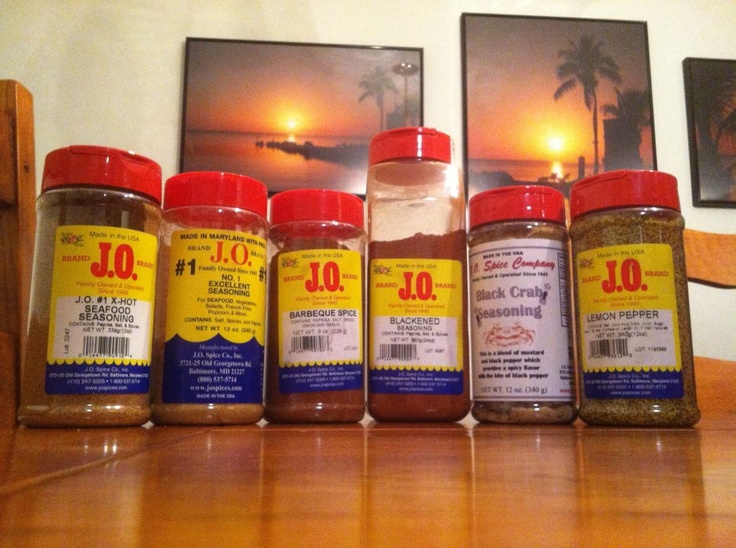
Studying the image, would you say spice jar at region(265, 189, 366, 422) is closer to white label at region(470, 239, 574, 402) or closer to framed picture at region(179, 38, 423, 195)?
white label at region(470, 239, 574, 402)

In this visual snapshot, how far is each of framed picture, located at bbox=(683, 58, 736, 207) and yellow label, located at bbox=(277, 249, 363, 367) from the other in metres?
1.04

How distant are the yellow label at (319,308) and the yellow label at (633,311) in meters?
0.23

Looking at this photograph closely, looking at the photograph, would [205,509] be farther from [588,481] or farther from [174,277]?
[174,277]

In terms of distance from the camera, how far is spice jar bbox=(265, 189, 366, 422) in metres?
0.58

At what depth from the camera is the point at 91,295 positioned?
1.70 feet

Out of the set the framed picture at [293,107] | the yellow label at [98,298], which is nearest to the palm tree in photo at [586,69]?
the framed picture at [293,107]

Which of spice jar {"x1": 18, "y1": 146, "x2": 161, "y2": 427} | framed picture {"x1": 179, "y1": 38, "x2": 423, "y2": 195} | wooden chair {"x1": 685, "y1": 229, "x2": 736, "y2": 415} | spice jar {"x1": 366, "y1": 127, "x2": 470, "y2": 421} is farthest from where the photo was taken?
framed picture {"x1": 179, "y1": 38, "x2": 423, "y2": 195}

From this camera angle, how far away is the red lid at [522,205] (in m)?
0.64

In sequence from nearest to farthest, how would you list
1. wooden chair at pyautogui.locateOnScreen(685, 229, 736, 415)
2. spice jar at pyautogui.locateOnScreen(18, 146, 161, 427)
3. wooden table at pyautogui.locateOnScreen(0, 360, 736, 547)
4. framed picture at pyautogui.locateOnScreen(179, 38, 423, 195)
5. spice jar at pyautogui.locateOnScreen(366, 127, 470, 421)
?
wooden table at pyautogui.locateOnScreen(0, 360, 736, 547) < spice jar at pyautogui.locateOnScreen(18, 146, 161, 427) < spice jar at pyautogui.locateOnScreen(366, 127, 470, 421) < wooden chair at pyautogui.locateOnScreen(685, 229, 736, 415) < framed picture at pyautogui.locateOnScreen(179, 38, 423, 195)

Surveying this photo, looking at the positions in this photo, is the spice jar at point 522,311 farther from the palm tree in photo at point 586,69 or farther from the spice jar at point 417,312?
the palm tree in photo at point 586,69

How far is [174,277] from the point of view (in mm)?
570

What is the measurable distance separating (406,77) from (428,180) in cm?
67

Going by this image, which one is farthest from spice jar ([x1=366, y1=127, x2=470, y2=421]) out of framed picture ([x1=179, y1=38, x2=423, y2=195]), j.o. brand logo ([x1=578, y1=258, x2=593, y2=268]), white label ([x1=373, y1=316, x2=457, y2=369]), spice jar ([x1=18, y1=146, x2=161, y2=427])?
framed picture ([x1=179, y1=38, x2=423, y2=195])

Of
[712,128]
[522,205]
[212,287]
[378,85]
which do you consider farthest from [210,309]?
[712,128]
